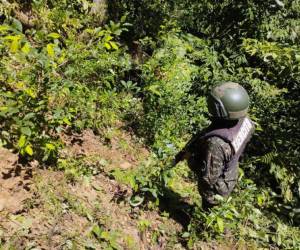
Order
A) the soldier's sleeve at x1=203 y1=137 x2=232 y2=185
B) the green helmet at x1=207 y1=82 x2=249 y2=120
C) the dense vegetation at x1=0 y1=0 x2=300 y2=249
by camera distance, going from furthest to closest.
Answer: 1. the dense vegetation at x1=0 y1=0 x2=300 y2=249
2. the soldier's sleeve at x1=203 y1=137 x2=232 y2=185
3. the green helmet at x1=207 y1=82 x2=249 y2=120

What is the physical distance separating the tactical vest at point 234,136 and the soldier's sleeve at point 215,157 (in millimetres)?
47

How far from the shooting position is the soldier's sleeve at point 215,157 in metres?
3.84

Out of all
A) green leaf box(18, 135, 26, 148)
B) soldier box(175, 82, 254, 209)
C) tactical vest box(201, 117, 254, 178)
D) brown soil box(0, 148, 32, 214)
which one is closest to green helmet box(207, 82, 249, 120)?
soldier box(175, 82, 254, 209)

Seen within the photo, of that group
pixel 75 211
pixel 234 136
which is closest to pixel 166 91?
pixel 234 136

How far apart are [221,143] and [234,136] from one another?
6.1 inches

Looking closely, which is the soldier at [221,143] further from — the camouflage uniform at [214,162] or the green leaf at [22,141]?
the green leaf at [22,141]

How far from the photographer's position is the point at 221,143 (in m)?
3.84

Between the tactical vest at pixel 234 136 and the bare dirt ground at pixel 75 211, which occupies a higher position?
the tactical vest at pixel 234 136

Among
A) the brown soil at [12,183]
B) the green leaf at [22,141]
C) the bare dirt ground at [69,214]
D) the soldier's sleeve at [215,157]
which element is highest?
the soldier's sleeve at [215,157]

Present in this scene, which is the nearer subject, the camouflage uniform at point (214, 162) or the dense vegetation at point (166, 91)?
the camouflage uniform at point (214, 162)

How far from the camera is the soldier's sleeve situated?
3.84 m

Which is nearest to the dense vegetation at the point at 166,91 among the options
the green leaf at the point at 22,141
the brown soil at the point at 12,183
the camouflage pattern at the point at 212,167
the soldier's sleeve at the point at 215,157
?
the green leaf at the point at 22,141

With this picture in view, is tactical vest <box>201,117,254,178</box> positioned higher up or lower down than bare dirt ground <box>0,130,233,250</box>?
higher up

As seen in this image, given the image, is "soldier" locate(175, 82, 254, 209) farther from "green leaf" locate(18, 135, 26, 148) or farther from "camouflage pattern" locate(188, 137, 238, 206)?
"green leaf" locate(18, 135, 26, 148)
